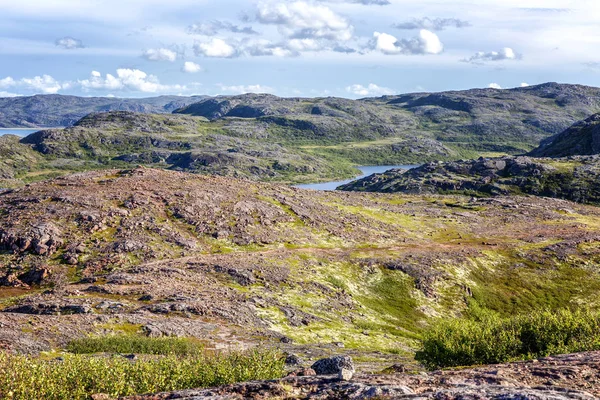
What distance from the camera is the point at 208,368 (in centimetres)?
3825

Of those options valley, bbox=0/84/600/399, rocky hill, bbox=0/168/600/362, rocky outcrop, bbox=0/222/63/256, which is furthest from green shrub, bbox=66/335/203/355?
rocky outcrop, bbox=0/222/63/256

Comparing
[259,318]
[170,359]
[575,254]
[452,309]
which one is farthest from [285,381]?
[575,254]

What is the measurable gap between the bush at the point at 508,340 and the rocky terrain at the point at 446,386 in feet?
45.2

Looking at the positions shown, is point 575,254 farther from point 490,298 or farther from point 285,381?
point 285,381

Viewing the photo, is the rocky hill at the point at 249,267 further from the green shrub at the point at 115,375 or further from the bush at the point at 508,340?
the green shrub at the point at 115,375

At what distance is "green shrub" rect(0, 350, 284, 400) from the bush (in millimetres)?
20147

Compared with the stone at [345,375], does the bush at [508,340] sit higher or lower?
lower

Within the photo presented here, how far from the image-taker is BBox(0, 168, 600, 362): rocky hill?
220 ft

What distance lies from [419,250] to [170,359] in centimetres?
8687

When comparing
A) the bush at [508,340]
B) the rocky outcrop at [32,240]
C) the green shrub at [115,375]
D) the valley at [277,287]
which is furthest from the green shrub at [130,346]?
the rocky outcrop at [32,240]

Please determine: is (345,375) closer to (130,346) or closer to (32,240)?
(130,346)

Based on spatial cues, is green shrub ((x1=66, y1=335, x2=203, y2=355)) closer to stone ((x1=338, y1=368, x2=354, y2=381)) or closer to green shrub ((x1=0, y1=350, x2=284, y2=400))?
green shrub ((x1=0, y1=350, x2=284, y2=400))

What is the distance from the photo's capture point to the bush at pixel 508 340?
165 feet

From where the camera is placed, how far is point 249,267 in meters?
90.8
